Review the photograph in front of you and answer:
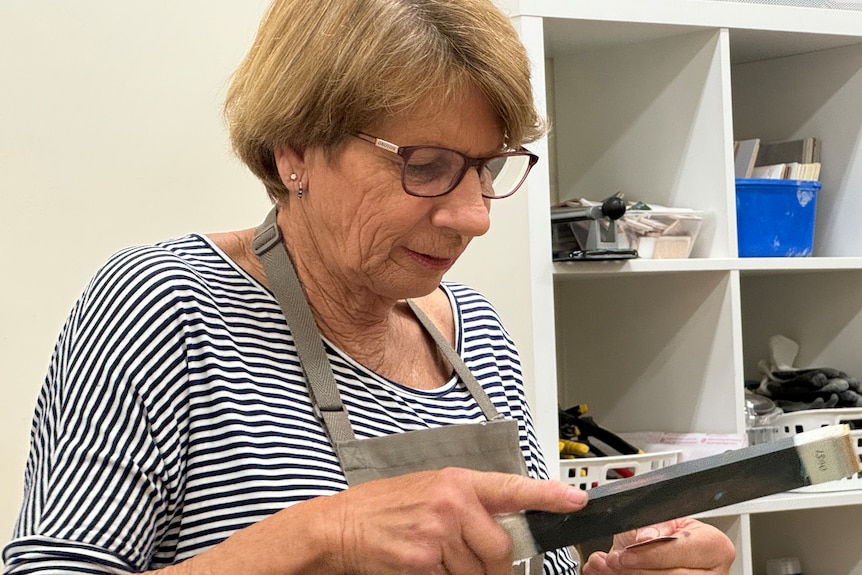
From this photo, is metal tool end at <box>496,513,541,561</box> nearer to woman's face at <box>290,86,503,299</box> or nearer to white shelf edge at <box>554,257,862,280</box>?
woman's face at <box>290,86,503,299</box>

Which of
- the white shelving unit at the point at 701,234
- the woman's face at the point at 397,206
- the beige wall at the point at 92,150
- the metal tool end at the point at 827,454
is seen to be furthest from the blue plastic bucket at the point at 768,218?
the metal tool end at the point at 827,454

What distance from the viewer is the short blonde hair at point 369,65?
1042 mm

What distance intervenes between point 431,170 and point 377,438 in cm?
28

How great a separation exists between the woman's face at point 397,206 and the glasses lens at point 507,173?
33mm

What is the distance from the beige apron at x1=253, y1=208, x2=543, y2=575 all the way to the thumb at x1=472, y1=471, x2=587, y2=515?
0.21 meters

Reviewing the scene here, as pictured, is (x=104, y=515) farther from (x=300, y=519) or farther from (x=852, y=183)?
(x=852, y=183)

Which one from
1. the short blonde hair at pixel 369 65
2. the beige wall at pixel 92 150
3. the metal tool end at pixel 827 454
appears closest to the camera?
the metal tool end at pixel 827 454

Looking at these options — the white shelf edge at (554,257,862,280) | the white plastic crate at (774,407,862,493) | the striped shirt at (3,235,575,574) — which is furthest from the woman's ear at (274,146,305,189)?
the white plastic crate at (774,407,862,493)

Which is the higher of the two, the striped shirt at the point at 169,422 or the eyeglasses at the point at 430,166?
the eyeglasses at the point at 430,166

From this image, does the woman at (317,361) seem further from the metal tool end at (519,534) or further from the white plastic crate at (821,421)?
the white plastic crate at (821,421)

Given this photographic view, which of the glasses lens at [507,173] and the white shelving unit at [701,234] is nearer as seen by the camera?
the glasses lens at [507,173]

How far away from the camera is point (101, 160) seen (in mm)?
1792

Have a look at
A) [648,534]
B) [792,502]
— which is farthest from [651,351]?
[648,534]

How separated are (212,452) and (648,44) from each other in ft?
4.55
